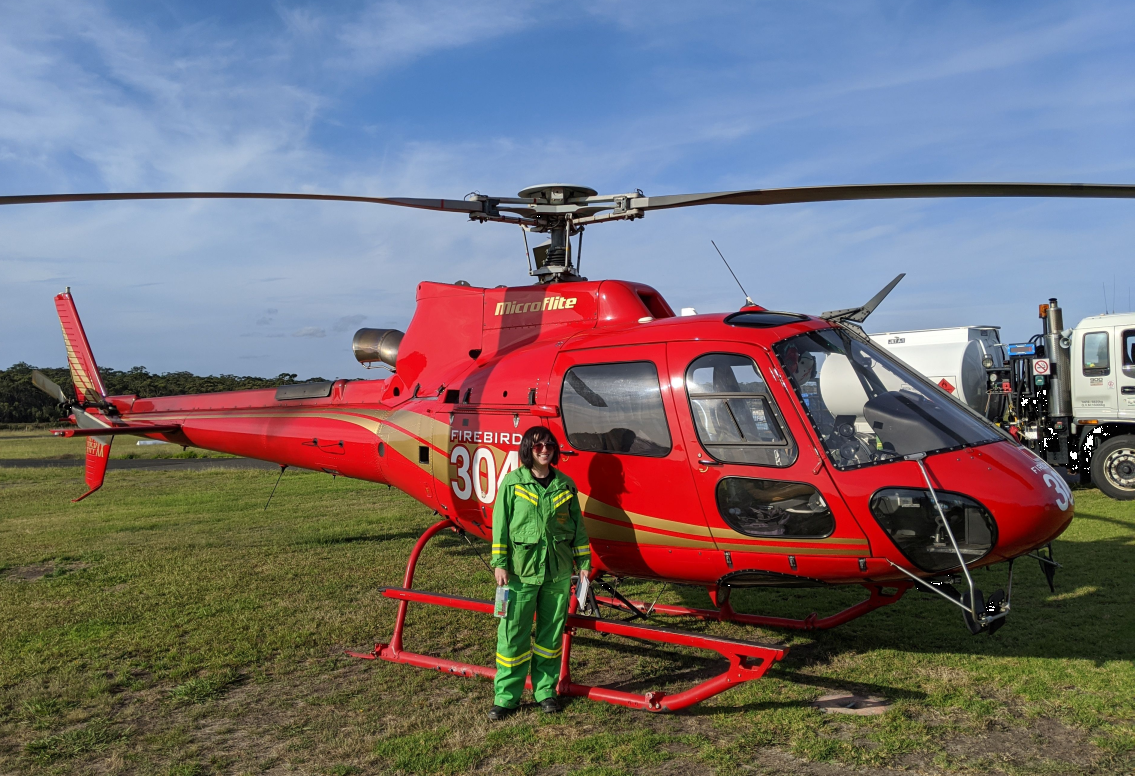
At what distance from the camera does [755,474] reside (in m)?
4.80

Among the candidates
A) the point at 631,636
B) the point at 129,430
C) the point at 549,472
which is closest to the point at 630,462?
the point at 549,472

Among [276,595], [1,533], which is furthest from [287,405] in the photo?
[1,533]

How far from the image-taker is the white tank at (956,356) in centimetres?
1611

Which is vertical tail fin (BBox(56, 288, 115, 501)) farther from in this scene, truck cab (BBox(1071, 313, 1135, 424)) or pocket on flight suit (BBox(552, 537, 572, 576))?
truck cab (BBox(1071, 313, 1135, 424))

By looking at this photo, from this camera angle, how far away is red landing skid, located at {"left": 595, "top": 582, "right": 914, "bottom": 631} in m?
6.09

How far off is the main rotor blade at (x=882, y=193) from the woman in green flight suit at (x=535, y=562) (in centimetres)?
198

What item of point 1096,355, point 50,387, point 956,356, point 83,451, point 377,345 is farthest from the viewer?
point 83,451

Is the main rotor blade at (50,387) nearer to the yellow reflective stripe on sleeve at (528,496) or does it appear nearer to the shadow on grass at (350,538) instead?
the shadow on grass at (350,538)

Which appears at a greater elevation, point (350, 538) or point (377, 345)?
point (377, 345)

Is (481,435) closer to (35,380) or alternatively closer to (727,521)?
(727,521)

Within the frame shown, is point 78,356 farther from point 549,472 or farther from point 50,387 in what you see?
point 549,472

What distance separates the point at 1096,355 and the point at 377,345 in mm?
12354

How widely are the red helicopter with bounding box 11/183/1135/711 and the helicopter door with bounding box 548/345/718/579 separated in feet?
0.04

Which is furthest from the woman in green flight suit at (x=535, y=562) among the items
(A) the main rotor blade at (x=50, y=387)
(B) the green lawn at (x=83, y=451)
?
(B) the green lawn at (x=83, y=451)
